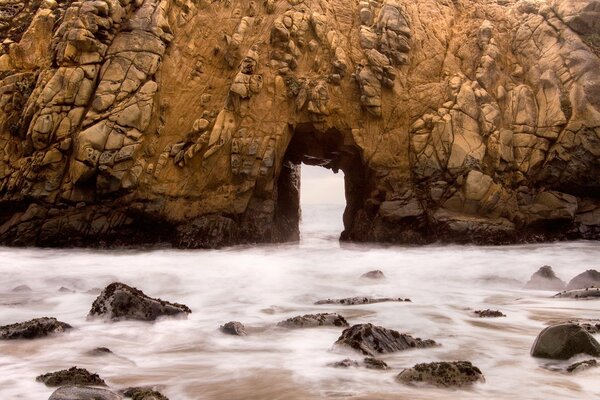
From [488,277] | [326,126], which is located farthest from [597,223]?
[326,126]

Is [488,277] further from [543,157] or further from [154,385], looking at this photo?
[154,385]

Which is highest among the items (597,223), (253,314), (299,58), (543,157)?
(299,58)

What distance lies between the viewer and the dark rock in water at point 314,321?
6406mm

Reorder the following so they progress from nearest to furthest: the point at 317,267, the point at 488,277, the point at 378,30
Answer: the point at 488,277
the point at 317,267
the point at 378,30

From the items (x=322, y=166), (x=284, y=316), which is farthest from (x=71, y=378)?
(x=322, y=166)

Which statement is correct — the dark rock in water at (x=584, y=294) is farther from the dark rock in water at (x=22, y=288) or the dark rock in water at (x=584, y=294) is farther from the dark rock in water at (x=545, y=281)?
the dark rock in water at (x=22, y=288)

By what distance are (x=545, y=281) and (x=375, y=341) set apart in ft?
20.3

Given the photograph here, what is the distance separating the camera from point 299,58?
52.5ft

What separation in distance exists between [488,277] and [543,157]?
5.94 metres

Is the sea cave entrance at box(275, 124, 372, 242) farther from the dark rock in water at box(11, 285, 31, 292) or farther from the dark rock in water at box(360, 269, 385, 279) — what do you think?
the dark rock in water at box(11, 285, 31, 292)

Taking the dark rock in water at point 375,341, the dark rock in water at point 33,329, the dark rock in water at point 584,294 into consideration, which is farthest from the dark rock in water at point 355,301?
the dark rock in water at point 33,329

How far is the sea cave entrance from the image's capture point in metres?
16.6

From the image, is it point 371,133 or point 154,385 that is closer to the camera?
point 154,385

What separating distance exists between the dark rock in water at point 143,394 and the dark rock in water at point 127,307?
2.85 meters
